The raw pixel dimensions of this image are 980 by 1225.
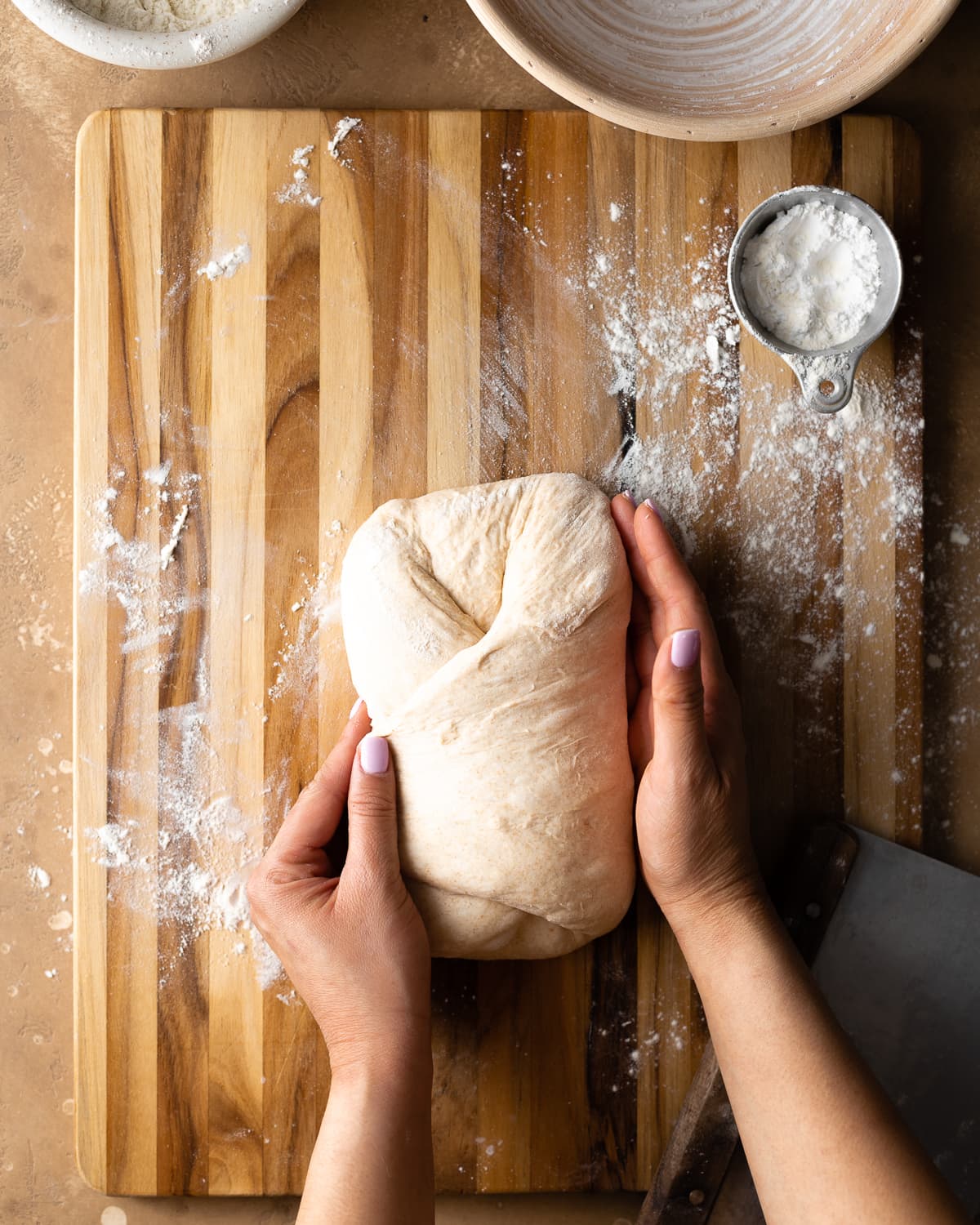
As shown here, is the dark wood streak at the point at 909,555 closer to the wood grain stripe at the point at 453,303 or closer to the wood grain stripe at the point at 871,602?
the wood grain stripe at the point at 871,602

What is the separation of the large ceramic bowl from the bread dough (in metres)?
0.50

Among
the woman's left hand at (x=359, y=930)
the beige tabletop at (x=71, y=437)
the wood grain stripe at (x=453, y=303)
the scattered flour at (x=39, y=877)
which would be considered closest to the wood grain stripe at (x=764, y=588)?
the beige tabletop at (x=71, y=437)

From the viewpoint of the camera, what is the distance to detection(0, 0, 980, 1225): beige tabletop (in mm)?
1462

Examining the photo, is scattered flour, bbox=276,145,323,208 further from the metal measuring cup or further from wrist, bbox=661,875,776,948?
wrist, bbox=661,875,776,948

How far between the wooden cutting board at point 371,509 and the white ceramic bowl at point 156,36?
0.27 ft

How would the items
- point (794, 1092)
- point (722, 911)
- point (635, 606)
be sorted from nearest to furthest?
point (794, 1092) → point (722, 911) → point (635, 606)

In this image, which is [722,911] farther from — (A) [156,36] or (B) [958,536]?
(A) [156,36]

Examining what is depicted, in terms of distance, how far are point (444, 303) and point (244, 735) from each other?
672mm

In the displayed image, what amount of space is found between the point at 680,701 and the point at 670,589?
7.5 inches

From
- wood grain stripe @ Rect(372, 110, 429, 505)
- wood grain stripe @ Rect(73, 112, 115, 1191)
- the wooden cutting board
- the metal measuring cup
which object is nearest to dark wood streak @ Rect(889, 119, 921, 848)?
the wooden cutting board

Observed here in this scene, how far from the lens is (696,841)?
1262 millimetres

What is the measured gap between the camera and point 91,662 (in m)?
1.41

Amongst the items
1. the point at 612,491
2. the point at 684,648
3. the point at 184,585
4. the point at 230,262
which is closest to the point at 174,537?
the point at 184,585

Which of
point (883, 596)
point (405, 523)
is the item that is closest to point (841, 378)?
point (883, 596)
